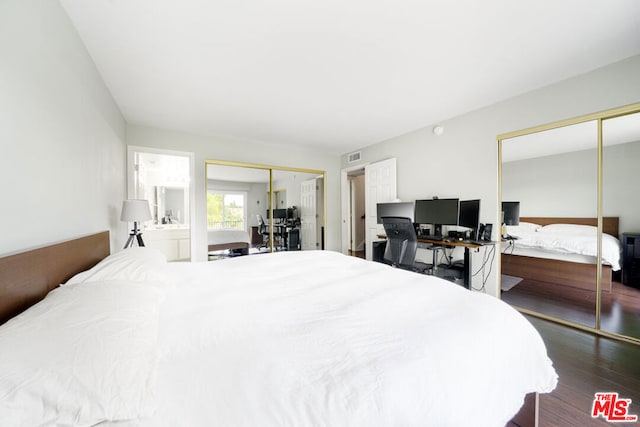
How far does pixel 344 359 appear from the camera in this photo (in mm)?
815

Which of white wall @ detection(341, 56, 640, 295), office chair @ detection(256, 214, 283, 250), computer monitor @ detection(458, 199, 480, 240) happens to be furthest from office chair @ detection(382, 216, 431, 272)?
office chair @ detection(256, 214, 283, 250)

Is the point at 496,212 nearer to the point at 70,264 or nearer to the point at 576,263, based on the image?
the point at 576,263

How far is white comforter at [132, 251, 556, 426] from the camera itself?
67cm

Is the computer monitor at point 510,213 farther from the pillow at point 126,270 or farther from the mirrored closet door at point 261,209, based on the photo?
the pillow at point 126,270

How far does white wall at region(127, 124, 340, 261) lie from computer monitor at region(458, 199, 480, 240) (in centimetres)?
282

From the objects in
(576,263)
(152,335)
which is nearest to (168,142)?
(152,335)

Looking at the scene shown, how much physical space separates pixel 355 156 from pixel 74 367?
17.2 ft

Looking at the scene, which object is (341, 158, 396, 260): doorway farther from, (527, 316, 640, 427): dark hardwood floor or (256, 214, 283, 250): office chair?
(527, 316, 640, 427): dark hardwood floor

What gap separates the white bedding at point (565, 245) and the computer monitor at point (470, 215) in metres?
0.39

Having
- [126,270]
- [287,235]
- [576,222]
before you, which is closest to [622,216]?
[576,222]

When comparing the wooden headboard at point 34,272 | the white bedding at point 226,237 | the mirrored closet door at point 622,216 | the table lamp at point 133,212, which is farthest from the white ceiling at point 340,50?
the white bedding at point 226,237

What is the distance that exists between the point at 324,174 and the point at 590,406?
4.82m

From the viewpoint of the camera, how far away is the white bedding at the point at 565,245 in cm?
237

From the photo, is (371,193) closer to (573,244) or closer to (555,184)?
(555,184)
